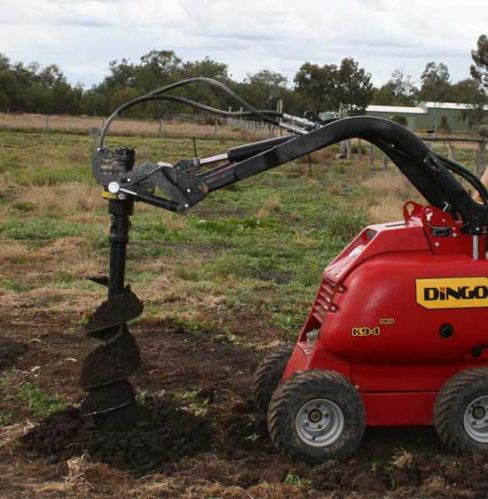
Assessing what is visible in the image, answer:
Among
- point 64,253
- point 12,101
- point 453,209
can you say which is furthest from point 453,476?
point 12,101

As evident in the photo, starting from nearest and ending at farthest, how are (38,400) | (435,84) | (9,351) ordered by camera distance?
(38,400) → (9,351) → (435,84)

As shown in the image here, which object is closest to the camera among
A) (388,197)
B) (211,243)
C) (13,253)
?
(13,253)

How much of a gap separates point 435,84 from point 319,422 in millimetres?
104107

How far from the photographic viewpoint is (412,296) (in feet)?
16.7

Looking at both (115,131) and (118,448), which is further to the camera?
(115,131)

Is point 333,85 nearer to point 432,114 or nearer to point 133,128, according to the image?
point 133,128

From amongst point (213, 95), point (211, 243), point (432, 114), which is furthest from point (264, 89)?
point (211, 243)

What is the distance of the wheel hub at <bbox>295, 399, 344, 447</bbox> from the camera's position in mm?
5027

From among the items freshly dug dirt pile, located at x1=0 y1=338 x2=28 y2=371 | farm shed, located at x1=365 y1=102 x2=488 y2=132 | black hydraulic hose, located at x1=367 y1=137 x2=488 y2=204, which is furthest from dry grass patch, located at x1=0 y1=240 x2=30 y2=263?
farm shed, located at x1=365 y1=102 x2=488 y2=132

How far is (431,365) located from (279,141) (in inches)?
62.2

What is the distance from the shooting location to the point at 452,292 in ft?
16.8

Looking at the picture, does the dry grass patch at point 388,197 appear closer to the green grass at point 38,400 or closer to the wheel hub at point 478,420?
the green grass at point 38,400

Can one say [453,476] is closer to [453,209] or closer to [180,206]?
[453,209]

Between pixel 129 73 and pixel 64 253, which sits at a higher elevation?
pixel 129 73
